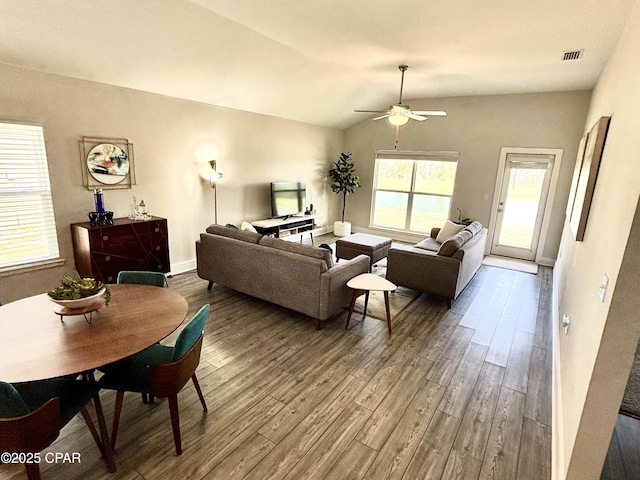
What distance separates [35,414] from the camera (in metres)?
1.47

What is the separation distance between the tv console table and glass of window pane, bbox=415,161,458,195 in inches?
101

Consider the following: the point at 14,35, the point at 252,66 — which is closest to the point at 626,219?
the point at 252,66

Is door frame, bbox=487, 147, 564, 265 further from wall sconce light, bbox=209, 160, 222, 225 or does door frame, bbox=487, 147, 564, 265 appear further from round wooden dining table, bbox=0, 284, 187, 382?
round wooden dining table, bbox=0, 284, 187, 382

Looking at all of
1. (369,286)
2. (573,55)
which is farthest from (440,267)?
(573,55)

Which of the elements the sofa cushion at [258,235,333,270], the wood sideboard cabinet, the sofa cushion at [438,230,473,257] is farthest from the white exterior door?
the wood sideboard cabinet

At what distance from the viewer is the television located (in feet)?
21.1

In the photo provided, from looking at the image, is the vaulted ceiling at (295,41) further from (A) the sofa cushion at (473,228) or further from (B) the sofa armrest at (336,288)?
(B) the sofa armrest at (336,288)

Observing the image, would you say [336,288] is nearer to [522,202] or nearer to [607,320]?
[607,320]

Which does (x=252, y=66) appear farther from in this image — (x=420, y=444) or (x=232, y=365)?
(x=420, y=444)

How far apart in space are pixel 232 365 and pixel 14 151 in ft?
10.3

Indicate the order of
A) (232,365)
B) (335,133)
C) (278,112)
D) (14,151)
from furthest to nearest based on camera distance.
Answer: (335,133) → (278,112) → (14,151) → (232,365)

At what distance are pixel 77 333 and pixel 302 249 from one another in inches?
82.9

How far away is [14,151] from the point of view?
341 centimetres

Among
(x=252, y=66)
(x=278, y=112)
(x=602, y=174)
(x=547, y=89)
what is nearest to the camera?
(x=602, y=174)
